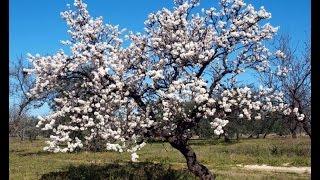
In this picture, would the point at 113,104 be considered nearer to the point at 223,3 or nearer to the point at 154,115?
the point at 154,115

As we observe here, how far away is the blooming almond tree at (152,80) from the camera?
11.1 metres

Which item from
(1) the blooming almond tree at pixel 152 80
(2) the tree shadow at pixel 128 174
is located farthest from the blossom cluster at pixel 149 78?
(2) the tree shadow at pixel 128 174

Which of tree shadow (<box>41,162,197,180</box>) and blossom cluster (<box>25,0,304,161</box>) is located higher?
blossom cluster (<box>25,0,304,161</box>)

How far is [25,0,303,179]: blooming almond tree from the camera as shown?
11133 millimetres

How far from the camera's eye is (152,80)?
11648 mm

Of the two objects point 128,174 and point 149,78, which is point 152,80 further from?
point 128,174

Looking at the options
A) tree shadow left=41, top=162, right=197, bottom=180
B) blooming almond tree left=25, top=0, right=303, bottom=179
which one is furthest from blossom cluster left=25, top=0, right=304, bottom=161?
tree shadow left=41, top=162, right=197, bottom=180

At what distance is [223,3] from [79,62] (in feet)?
14.0

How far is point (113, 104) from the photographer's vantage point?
11.2 metres

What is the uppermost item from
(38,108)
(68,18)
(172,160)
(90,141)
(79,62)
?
(68,18)

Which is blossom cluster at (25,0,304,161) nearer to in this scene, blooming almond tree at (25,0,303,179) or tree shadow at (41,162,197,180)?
blooming almond tree at (25,0,303,179)
